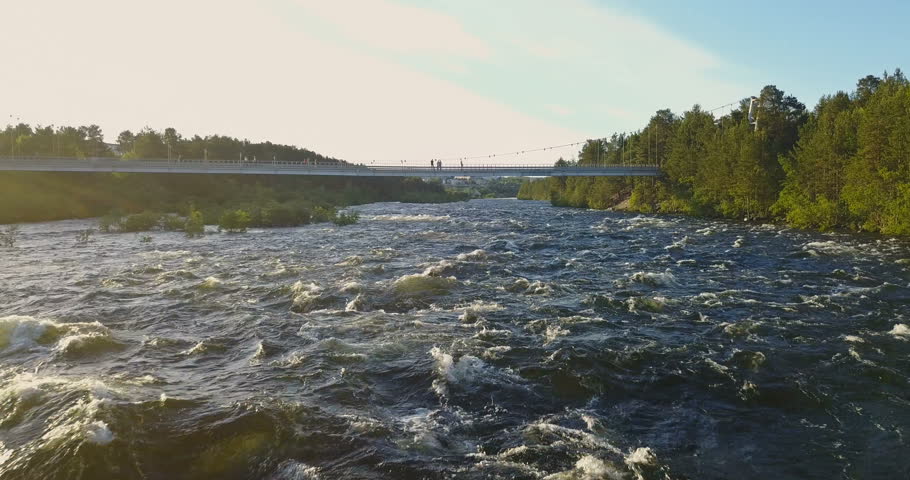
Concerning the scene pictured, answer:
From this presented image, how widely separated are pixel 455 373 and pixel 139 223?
57732 millimetres

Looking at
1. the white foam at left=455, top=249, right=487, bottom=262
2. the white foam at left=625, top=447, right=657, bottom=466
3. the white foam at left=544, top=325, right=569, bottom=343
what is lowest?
the white foam at left=625, top=447, right=657, bottom=466

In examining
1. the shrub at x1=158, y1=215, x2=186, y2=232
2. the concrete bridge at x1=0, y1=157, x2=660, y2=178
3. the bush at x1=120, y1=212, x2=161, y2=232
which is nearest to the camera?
the bush at x1=120, y1=212, x2=161, y2=232

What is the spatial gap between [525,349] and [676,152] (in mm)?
93597

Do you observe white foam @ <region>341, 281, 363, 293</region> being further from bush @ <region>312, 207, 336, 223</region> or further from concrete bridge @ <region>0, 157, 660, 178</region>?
concrete bridge @ <region>0, 157, 660, 178</region>

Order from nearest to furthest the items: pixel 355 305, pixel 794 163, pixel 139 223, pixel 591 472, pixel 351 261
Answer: pixel 591 472
pixel 355 305
pixel 351 261
pixel 139 223
pixel 794 163

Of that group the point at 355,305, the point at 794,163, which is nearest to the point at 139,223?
the point at 355,305

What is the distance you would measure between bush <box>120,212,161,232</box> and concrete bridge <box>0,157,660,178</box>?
32073 mm

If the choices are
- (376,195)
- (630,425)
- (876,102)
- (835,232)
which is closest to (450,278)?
(630,425)

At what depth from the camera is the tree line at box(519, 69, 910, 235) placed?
49125 millimetres

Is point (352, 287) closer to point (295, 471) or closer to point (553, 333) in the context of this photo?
point (553, 333)

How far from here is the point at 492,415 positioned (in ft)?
40.3

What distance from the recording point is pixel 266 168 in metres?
95.2

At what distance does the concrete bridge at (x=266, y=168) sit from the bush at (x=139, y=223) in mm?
32073

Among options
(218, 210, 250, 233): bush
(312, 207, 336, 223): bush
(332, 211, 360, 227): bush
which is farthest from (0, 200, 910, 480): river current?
(312, 207, 336, 223): bush
